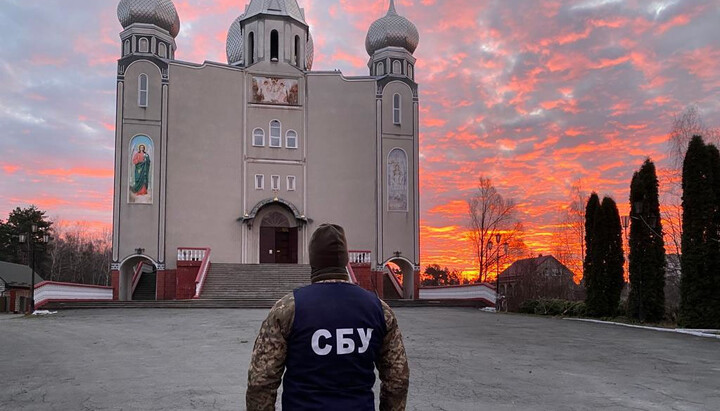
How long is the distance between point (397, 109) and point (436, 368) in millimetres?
30625

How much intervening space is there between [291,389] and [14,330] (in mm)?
16418

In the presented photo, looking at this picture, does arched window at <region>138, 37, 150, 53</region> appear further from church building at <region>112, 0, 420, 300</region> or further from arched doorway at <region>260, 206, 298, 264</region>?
arched doorway at <region>260, 206, 298, 264</region>

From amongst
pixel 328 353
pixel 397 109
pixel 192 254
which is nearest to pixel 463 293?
pixel 397 109

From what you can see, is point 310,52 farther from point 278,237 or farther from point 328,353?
point 328,353

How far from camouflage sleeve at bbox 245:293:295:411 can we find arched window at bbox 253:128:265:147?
34.8 m

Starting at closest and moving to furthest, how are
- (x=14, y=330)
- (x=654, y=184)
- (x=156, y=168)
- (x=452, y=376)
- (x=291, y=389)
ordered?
(x=291, y=389) → (x=452, y=376) → (x=14, y=330) → (x=654, y=184) → (x=156, y=168)

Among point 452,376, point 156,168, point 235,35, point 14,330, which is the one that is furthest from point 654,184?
point 235,35

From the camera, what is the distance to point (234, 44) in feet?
147

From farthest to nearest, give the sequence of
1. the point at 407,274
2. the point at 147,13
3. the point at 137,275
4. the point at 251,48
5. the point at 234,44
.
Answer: the point at 234,44
the point at 137,275
the point at 251,48
the point at 407,274
the point at 147,13

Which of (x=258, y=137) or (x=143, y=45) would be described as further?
(x=258, y=137)

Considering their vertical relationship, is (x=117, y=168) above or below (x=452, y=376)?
above

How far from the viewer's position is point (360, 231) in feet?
124

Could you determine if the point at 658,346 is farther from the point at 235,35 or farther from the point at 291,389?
the point at 235,35

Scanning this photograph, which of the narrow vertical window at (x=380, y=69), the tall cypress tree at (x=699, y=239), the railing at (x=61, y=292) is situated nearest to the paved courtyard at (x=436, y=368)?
the tall cypress tree at (x=699, y=239)
